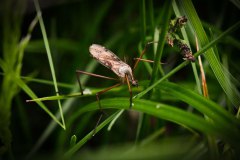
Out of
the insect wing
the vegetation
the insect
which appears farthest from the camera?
the insect wing

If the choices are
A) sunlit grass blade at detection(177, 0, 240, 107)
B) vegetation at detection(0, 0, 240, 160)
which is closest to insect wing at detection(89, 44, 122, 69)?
vegetation at detection(0, 0, 240, 160)

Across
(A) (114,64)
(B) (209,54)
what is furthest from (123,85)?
(B) (209,54)

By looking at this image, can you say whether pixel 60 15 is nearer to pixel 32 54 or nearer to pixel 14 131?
pixel 32 54

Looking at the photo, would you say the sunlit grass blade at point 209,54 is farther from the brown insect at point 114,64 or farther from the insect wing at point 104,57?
the insect wing at point 104,57

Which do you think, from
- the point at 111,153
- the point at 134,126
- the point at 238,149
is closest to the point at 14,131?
the point at 134,126

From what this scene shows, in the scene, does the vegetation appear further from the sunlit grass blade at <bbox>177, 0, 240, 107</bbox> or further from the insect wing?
the insect wing

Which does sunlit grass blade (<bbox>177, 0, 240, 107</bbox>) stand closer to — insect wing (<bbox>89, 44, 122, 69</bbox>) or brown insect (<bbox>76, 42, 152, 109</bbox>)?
brown insect (<bbox>76, 42, 152, 109</bbox>)

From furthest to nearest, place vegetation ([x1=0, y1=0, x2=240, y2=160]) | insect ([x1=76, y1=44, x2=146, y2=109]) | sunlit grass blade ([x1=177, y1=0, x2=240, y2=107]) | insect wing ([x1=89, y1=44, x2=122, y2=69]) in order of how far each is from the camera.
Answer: insect wing ([x1=89, y1=44, x2=122, y2=69])
insect ([x1=76, y1=44, x2=146, y2=109])
sunlit grass blade ([x1=177, y1=0, x2=240, y2=107])
vegetation ([x1=0, y1=0, x2=240, y2=160])

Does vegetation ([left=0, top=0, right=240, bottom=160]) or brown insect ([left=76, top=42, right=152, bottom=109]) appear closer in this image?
vegetation ([left=0, top=0, right=240, bottom=160])

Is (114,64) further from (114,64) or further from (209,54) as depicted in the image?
(209,54)
